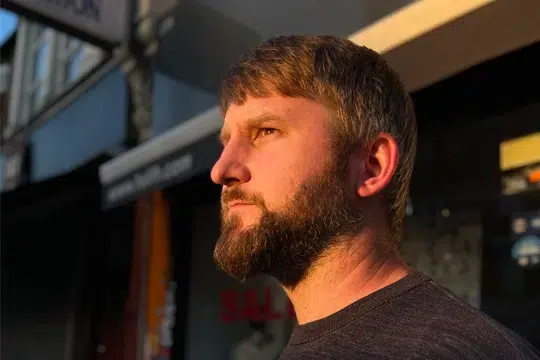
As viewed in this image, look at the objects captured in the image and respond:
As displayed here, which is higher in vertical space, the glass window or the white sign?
the glass window

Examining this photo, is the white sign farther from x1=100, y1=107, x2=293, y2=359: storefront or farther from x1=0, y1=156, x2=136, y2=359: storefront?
x1=100, y1=107, x2=293, y2=359: storefront

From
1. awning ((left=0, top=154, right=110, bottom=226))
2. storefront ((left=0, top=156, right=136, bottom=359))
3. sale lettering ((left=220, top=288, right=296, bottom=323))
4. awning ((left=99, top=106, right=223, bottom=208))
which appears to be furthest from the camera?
awning ((left=0, top=154, right=110, bottom=226))

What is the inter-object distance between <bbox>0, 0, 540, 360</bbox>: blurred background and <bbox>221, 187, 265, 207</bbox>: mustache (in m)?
1.50

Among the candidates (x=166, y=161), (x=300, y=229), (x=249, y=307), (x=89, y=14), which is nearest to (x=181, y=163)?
(x=166, y=161)

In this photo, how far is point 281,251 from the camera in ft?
4.46

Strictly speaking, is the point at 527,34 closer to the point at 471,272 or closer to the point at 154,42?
the point at 471,272

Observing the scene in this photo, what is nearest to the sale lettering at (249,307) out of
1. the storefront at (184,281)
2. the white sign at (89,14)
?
the storefront at (184,281)

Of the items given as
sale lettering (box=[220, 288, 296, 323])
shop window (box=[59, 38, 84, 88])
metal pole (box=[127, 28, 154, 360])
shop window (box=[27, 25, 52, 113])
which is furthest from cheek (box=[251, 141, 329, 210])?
shop window (box=[27, 25, 52, 113])

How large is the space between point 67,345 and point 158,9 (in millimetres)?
3544

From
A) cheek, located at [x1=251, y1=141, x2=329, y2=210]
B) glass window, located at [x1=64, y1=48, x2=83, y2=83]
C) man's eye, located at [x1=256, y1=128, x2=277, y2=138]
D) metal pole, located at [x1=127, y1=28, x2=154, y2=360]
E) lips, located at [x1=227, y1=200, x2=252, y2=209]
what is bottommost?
lips, located at [x1=227, y1=200, x2=252, y2=209]

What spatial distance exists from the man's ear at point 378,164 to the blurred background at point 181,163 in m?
1.25

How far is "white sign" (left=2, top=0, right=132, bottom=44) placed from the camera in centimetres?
531

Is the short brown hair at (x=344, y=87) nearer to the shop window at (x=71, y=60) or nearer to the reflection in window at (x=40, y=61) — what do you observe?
the shop window at (x=71, y=60)

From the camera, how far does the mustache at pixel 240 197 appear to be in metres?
1.39
